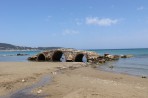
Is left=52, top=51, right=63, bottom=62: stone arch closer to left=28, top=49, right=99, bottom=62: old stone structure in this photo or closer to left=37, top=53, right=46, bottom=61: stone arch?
left=28, top=49, right=99, bottom=62: old stone structure

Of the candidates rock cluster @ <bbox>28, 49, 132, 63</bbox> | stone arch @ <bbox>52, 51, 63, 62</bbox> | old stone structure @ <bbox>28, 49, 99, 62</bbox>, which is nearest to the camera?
rock cluster @ <bbox>28, 49, 132, 63</bbox>

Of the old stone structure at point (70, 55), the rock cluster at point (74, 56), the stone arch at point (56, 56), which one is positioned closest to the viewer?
the rock cluster at point (74, 56)

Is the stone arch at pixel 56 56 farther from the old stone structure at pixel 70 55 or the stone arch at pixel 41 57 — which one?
the stone arch at pixel 41 57

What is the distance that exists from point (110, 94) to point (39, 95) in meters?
4.16

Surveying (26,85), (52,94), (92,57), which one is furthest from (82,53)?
(52,94)

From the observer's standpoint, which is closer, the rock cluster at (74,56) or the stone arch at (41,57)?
the rock cluster at (74,56)

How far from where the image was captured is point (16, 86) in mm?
20609

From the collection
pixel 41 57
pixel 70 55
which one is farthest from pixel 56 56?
pixel 70 55

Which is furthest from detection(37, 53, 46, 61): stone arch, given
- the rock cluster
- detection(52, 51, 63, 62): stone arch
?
detection(52, 51, 63, 62): stone arch

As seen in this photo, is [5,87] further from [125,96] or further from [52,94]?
[125,96]

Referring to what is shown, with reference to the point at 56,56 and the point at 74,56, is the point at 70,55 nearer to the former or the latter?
the point at 74,56

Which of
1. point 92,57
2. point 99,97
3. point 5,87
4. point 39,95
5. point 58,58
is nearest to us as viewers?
point 99,97

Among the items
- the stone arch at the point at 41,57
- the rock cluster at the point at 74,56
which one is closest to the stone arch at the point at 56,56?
the rock cluster at the point at 74,56

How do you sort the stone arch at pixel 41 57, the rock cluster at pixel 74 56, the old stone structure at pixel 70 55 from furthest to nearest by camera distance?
the stone arch at pixel 41 57 → the old stone structure at pixel 70 55 → the rock cluster at pixel 74 56
